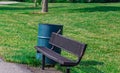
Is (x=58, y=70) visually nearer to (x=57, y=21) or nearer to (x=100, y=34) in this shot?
(x=100, y=34)

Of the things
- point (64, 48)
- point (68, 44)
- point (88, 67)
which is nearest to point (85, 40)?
point (88, 67)

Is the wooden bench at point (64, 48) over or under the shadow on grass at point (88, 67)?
over

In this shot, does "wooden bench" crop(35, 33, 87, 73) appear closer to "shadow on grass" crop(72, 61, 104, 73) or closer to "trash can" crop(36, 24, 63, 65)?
"trash can" crop(36, 24, 63, 65)

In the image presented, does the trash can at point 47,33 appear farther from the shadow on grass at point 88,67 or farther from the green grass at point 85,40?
the shadow on grass at point 88,67

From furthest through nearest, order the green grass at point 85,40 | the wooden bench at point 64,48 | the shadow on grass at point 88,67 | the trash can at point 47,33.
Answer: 1. the green grass at point 85,40
2. the trash can at point 47,33
3. the shadow on grass at point 88,67
4. the wooden bench at point 64,48

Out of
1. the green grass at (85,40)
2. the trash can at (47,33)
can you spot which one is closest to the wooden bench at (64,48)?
the trash can at (47,33)

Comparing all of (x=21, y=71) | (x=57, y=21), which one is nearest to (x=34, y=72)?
(x=21, y=71)

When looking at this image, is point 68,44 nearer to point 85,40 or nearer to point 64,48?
point 64,48

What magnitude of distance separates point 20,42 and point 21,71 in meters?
4.55

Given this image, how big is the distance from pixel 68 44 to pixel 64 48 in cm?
21

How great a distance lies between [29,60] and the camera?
10320 millimetres

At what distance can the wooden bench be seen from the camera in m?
7.54

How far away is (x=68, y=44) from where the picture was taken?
8328 millimetres

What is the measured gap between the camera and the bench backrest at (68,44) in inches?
297
